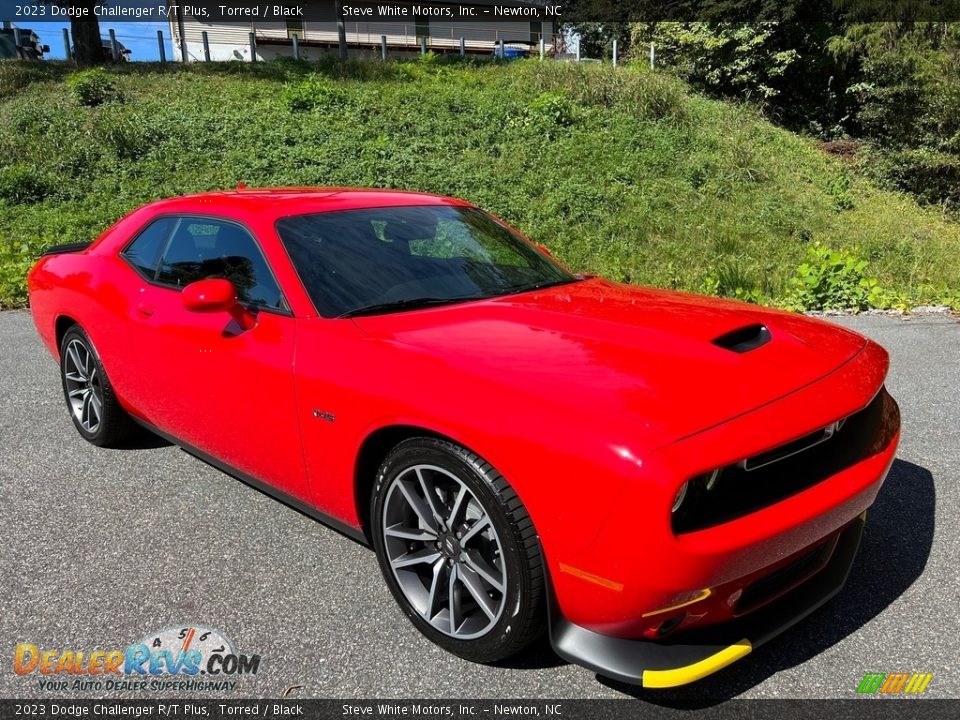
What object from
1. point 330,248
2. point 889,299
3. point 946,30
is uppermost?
point 946,30

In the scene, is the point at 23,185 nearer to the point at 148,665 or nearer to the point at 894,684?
the point at 148,665

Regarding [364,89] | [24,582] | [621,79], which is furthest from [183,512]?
[621,79]

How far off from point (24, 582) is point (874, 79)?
28.9 metres

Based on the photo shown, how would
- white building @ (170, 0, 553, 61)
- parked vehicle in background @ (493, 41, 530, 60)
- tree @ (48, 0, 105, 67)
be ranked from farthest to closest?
parked vehicle in background @ (493, 41, 530, 60)
white building @ (170, 0, 553, 61)
tree @ (48, 0, 105, 67)

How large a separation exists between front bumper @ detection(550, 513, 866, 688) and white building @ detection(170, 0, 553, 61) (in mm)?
32971

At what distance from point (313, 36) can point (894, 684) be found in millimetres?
36777

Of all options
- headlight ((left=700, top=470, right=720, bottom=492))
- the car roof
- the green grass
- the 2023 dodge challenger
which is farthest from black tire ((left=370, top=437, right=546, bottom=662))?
the green grass

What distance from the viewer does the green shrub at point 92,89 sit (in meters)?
17.7

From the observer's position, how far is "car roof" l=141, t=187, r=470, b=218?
3199 millimetres

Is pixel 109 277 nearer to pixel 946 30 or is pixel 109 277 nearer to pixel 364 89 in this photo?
pixel 364 89

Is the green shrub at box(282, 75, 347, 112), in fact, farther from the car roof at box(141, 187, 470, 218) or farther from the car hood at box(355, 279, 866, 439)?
the car hood at box(355, 279, 866, 439)

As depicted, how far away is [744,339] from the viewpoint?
2389mm

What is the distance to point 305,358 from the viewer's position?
8.36ft

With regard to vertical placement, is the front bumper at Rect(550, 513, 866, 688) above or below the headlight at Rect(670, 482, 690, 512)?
below
